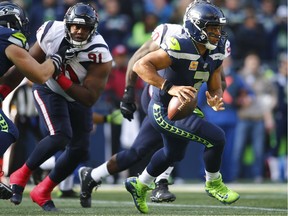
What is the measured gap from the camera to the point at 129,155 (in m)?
7.32

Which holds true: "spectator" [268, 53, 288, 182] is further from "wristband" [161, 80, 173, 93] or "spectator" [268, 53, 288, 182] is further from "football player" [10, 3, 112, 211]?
"wristband" [161, 80, 173, 93]

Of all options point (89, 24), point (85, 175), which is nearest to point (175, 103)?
point (89, 24)

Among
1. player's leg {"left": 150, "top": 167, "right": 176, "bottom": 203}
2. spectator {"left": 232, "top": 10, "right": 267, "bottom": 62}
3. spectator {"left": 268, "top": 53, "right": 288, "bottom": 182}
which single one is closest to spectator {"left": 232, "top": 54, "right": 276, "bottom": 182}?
spectator {"left": 268, "top": 53, "right": 288, "bottom": 182}

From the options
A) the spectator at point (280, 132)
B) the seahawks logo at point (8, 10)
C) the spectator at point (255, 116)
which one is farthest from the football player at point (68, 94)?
the spectator at point (280, 132)

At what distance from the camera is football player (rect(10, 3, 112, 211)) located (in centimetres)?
687

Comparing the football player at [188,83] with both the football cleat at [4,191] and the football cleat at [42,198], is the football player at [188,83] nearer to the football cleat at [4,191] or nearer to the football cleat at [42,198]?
the football cleat at [42,198]

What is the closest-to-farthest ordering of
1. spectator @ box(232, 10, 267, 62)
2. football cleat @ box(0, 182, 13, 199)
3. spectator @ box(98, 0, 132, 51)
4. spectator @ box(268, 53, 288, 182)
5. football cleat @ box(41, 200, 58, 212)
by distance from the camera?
1. football cleat @ box(0, 182, 13, 199)
2. football cleat @ box(41, 200, 58, 212)
3. spectator @ box(98, 0, 132, 51)
4. spectator @ box(268, 53, 288, 182)
5. spectator @ box(232, 10, 267, 62)

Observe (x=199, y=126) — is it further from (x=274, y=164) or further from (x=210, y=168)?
(x=274, y=164)

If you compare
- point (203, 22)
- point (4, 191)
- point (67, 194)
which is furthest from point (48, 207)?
point (203, 22)

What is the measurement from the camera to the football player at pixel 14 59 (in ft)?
20.1

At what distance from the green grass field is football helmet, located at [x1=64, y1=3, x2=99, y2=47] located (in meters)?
1.30

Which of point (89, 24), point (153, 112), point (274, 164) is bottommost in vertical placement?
point (274, 164)

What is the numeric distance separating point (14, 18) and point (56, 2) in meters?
6.44

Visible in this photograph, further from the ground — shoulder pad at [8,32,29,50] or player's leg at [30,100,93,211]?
shoulder pad at [8,32,29,50]
